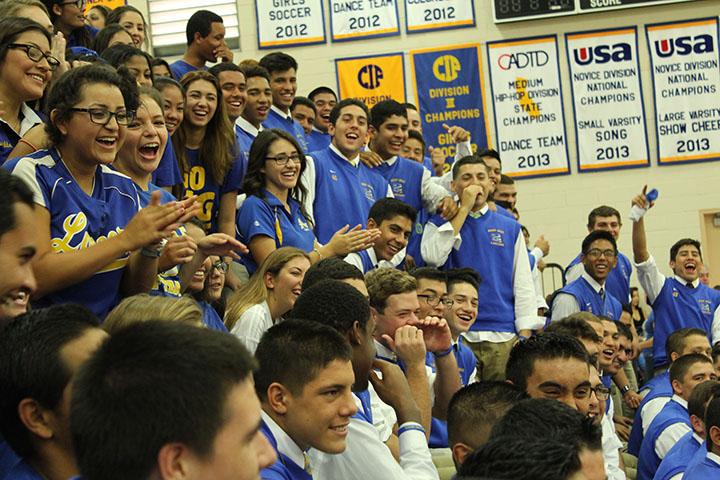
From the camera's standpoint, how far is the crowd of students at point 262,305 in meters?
1.47

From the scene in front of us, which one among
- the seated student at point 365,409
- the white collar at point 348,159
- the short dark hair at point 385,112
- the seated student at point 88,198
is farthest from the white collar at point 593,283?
the seated student at point 88,198

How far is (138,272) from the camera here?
313 centimetres

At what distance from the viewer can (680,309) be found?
27.9ft

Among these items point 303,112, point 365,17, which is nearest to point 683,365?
point 303,112

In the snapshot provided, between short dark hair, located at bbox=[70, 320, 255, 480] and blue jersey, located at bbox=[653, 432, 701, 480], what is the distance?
12.7 ft

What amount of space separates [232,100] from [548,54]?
5836mm

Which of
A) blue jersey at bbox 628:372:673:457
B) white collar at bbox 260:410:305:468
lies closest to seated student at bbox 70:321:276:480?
white collar at bbox 260:410:305:468

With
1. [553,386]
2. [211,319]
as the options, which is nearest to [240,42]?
[211,319]

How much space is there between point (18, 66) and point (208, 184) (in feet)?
A: 5.02

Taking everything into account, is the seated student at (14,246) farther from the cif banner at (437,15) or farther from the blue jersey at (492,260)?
the cif banner at (437,15)

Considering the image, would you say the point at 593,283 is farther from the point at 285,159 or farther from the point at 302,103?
the point at 285,159

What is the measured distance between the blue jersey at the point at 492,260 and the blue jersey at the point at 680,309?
2.16 metres

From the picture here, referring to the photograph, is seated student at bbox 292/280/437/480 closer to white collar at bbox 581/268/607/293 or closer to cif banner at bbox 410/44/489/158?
white collar at bbox 581/268/607/293

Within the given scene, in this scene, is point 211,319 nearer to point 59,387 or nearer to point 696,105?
point 59,387
